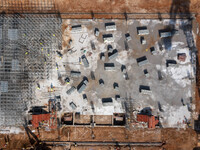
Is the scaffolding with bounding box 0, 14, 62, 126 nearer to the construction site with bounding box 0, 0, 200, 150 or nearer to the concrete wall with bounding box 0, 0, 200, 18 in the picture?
the construction site with bounding box 0, 0, 200, 150

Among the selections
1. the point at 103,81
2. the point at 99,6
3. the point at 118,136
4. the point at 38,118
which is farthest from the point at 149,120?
the point at 99,6

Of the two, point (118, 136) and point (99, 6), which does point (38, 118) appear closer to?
point (118, 136)

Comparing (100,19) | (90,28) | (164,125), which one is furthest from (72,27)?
(164,125)

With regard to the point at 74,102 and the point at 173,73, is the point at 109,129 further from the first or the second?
the point at 173,73

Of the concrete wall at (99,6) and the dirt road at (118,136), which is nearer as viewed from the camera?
the dirt road at (118,136)

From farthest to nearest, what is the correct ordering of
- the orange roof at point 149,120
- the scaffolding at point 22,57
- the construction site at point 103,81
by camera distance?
1. the construction site at point 103,81
2. the scaffolding at point 22,57
3. the orange roof at point 149,120

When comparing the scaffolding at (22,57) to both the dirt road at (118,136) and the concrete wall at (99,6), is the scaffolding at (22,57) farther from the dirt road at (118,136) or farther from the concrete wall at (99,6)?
the dirt road at (118,136)

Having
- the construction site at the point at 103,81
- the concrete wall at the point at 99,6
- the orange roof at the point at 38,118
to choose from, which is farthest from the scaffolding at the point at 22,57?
the orange roof at the point at 38,118
